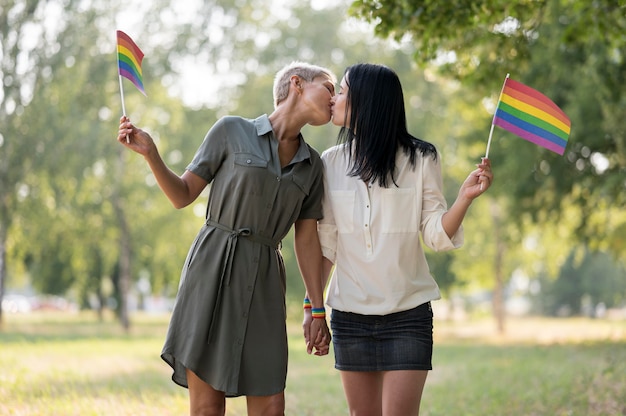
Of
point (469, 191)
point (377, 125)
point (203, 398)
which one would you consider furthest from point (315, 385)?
point (469, 191)

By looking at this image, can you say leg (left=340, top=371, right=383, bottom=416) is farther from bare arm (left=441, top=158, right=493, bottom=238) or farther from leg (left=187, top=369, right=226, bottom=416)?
bare arm (left=441, top=158, right=493, bottom=238)

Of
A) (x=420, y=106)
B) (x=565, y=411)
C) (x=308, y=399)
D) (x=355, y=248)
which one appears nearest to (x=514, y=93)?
(x=355, y=248)

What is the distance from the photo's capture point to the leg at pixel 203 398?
4.41 meters

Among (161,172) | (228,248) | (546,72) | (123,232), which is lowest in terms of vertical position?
(228,248)

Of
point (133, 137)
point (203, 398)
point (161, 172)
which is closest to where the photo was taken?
point (133, 137)

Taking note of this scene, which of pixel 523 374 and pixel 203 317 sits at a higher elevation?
pixel 203 317

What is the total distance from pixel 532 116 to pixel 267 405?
6.92 feet

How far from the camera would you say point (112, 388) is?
1124cm

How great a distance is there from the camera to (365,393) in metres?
4.59

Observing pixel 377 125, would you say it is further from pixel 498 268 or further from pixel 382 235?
pixel 498 268

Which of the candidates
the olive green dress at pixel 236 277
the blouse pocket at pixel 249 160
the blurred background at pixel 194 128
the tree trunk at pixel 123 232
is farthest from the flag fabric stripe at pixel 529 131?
the tree trunk at pixel 123 232

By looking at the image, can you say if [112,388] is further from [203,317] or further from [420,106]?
[420,106]

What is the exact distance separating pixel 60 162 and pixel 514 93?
23.6m

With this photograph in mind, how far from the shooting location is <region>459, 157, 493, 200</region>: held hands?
4.43 meters
